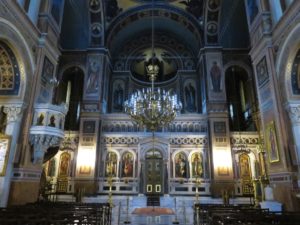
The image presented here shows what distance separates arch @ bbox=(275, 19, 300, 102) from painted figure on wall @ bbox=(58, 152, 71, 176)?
42.0 feet

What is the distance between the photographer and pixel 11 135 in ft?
24.8

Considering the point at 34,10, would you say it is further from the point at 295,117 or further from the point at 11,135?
the point at 295,117

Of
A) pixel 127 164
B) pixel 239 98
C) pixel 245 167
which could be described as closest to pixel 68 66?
pixel 127 164

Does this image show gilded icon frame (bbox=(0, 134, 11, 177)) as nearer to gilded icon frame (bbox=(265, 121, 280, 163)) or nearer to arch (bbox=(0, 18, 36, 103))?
arch (bbox=(0, 18, 36, 103))

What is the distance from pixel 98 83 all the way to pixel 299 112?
39.6ft

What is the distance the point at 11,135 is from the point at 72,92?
1190 centimetres

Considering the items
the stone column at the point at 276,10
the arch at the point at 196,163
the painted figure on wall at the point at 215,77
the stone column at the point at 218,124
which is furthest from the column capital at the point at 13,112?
the painted figure on wall at the point at 215,77

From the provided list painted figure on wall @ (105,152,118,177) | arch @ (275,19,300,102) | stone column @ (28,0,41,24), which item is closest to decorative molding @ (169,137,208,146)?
painted figure on wall @ (105,152,118,177)

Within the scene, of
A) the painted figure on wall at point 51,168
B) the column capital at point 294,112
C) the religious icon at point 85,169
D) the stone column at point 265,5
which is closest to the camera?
the column capital at point 294,112

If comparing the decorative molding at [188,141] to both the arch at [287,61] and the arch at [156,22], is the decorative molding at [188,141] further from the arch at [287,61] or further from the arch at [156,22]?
the arch at [287,61]

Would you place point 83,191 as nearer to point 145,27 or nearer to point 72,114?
point 72,114

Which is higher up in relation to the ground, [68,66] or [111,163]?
[68,66]

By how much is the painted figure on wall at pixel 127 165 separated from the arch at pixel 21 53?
8779 millimetres

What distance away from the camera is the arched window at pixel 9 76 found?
7.85m
